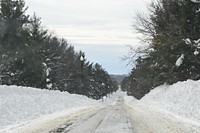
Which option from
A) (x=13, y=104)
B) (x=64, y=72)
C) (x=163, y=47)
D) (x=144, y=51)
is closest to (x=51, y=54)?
(x=64, y=72)

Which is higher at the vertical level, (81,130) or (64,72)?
(64,72)

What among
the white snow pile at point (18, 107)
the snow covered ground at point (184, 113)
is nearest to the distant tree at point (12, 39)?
the white snow pile at point (18, 107)

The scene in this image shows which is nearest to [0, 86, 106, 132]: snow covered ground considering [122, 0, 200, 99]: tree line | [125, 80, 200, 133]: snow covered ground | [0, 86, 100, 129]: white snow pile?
[0, 86, 100, 129]: white snow pile

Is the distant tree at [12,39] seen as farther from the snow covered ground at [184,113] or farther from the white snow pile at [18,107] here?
the snow covered ground at [184,113]

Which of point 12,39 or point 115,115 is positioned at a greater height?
point 12,39

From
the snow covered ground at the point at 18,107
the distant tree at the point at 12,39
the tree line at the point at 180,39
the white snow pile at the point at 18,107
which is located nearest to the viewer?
the snow covered ground at the point at 18,107

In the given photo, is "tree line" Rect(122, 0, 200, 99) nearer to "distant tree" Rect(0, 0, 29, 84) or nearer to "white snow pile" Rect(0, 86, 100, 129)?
"white snow pile" Rect(0, 86, 100, 129)

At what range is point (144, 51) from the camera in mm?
41500

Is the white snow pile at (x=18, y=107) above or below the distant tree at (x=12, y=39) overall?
below

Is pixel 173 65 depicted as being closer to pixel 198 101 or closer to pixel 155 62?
pixel 155 62

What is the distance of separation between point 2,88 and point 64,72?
2063 inches

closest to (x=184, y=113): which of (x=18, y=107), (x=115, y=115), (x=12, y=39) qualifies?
(x=115, y=115)

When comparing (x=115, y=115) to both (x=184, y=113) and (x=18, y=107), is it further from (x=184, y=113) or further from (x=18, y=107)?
(x=18, y=107)

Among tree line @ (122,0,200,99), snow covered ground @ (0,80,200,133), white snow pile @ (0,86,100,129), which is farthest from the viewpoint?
tree line @ (122,0,200,99)
